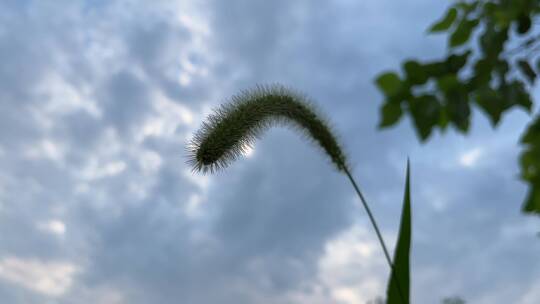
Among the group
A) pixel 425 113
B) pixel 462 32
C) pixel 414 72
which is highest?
pixel 462 32

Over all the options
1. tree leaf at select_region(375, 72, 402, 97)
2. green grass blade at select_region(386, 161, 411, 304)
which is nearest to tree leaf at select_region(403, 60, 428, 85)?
tree leaf at select_region(375, 72, 402, 97)

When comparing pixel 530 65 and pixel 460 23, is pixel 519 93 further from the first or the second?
pixel 460 23

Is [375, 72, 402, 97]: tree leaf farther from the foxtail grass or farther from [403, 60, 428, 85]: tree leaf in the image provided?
the foxtail grass

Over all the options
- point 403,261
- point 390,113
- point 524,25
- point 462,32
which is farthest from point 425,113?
point 403,261

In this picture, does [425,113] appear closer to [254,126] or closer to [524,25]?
[524,25]

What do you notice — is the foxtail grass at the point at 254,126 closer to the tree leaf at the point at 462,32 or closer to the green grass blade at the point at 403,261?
the green grass blade at the point at 403,261

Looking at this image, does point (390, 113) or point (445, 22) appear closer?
point (390, 113)

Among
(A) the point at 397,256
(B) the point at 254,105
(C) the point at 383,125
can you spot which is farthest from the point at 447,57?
(B) the point at 254,105

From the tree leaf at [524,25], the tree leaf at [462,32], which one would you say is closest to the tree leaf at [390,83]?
the tree leaf at [462,32]
